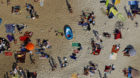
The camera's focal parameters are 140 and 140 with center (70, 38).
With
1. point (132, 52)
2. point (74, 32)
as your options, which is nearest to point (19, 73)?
point (74, 32)

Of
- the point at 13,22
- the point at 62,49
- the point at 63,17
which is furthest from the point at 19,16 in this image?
the point at 62,49

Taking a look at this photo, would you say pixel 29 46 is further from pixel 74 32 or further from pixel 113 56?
pixel 113 56

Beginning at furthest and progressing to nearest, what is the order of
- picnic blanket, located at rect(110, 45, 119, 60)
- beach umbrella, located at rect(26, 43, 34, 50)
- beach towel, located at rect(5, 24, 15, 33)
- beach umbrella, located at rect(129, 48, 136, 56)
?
picnic blanket, located at rect(110, 45, 119, 60) → beach umbrella, located at rect(129, 48, 136, 56) → beach towel, located at rect(5, 24, 15, 33) → beach umbrella, located at rect(26, 43, 34, 50)

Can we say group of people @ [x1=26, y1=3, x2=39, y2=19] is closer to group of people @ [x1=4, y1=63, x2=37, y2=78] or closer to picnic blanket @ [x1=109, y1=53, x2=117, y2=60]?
group of people @ [x1=4, y1=63, x2=37, y2=78]

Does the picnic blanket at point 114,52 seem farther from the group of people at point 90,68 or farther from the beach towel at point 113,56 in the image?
the group of people at point 90,68

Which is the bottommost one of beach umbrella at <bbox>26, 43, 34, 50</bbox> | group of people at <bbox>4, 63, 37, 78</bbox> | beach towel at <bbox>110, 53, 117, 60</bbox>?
group of people at <bbox>4, 63, 37, 78</bbox>

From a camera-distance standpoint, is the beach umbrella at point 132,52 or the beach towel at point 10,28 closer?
the beach towel at point 10,28

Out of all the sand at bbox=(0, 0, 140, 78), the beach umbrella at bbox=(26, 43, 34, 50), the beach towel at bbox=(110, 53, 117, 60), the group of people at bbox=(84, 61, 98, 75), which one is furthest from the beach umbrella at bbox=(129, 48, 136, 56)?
the beach umbrella at bbox=(26, 43, 34, 50)

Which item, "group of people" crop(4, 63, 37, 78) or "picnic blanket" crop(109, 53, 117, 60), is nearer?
"group of people" crop(4, 63, 37, 78)

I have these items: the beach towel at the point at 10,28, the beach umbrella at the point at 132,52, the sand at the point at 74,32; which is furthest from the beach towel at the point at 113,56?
the beach towel at the point at 10,28
